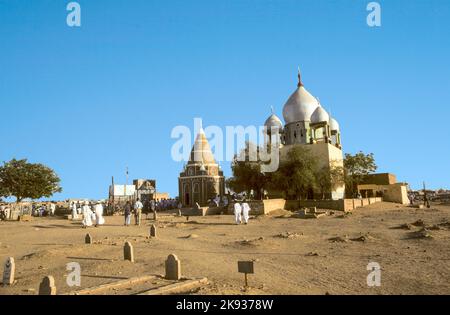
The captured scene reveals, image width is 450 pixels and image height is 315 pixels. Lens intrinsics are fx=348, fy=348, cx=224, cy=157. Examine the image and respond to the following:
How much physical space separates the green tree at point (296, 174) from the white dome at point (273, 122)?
1568cm

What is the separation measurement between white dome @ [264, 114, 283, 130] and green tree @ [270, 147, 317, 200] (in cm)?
1568

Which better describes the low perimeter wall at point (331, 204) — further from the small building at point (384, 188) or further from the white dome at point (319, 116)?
the white dome at point (319, 116)

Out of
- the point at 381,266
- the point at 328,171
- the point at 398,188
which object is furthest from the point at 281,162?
the point at 381,266

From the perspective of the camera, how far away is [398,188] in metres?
42.4

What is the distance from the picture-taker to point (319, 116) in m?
43.6

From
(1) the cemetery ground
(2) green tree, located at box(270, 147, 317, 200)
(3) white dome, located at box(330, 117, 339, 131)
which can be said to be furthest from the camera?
(3) white dome, located at box(330, 117, 339, 131)

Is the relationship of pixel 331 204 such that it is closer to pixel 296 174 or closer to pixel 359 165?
pixel 296 174

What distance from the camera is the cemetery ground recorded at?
8484 mm

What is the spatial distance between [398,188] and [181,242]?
1386 inches

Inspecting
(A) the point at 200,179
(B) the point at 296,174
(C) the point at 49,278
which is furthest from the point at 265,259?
(A) the point at 200,179

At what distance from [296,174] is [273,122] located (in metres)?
19.8

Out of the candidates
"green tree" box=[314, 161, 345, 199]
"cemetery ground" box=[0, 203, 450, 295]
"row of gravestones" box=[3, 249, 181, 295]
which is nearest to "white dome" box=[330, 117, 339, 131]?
"green tree" box=[314, 161, 345, 199]

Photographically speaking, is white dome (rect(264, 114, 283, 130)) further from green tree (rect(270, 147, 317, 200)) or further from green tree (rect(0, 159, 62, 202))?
green tree (rect(0, 159, 62, 202))
